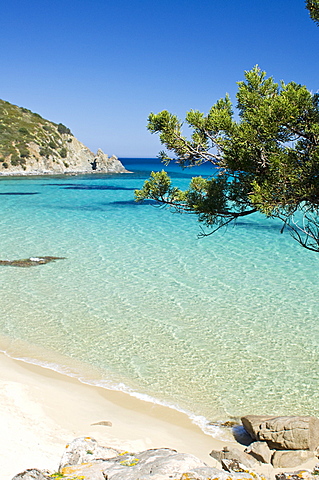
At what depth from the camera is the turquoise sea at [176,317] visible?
7734mm

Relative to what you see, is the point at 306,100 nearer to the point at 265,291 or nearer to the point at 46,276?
the point at 265,291

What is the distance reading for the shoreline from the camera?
535 centimetres

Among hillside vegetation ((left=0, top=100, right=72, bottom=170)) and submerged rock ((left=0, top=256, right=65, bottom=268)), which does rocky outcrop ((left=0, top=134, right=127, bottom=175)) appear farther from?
submerged rock ((left=0, top=256, right=65, bottom=268))

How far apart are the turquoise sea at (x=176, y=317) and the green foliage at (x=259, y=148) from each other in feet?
9.64

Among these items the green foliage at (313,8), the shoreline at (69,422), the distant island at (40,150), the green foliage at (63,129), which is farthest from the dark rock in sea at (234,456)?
the green foliage at (63,129)

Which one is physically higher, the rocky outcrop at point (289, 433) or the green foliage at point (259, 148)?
the green foliage at point (259, 148)

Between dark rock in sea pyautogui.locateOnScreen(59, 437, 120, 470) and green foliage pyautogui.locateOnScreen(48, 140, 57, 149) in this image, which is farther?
green foliage pyautogui.locateOnScreen(48, 140, 57, 149)

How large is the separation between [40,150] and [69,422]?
74541 mm

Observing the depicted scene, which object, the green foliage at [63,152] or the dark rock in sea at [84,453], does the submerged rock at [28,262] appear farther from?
the green foliage at [63,152]

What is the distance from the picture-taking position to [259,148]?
6.25 metres

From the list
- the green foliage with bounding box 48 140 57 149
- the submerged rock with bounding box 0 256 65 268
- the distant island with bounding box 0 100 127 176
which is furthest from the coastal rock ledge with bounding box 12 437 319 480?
the green foliage with bounding box 48 140 57 149

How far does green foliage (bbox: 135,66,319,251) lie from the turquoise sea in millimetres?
2938

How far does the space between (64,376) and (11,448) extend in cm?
269

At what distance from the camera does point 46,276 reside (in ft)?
47.6
